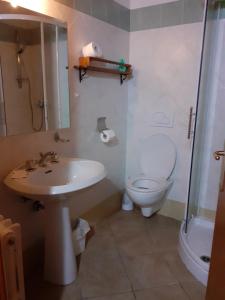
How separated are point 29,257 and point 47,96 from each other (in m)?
1.22

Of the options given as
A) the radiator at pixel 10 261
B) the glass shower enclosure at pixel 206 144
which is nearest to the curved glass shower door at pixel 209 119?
the glass shower enclosure at pixel 206 144

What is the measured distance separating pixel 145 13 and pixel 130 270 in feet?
7.76

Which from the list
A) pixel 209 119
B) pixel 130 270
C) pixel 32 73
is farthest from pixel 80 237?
pixel 209 119

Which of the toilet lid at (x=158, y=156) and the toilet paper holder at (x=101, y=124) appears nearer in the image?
the toilet paper holder at (x=101, y=124)

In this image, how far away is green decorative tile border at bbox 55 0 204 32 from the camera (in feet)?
6.81

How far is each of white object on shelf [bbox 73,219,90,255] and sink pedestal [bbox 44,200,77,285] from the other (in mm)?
246

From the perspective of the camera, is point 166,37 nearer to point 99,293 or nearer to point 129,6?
point 129,6

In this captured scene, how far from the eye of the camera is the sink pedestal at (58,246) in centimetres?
159

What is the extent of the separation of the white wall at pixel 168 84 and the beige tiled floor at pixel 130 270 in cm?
61

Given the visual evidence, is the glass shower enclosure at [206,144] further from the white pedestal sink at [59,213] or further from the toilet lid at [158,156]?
the white pedestal sink at [59,213]

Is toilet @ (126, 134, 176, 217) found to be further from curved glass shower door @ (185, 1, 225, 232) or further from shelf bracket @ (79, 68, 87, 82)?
shelf bracket @ (79, 68, 87, 82)

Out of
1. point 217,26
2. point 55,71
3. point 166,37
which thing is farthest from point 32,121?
point 217,26

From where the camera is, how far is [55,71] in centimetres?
175

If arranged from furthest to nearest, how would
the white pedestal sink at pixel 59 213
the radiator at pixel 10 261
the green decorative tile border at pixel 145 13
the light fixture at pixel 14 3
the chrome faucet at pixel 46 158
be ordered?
the green decorative tile border at pixel 145 13, the chrome faucet at pixel 46 158, the white pedestal sink at pixel 59 213, the light fixture at pixel 14 3, the radiator at pixel 10 261
